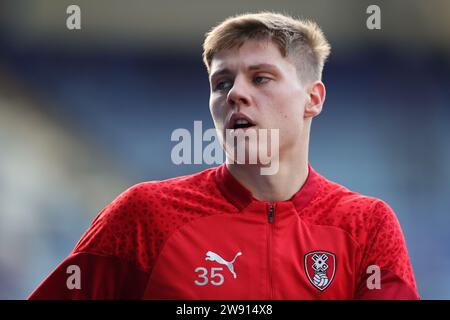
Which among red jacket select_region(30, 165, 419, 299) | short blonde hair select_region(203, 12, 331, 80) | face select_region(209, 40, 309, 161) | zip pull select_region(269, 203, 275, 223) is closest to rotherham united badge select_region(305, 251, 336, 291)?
red jacket select_region(30, 165, 419, 299)

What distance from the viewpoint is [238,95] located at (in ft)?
5.18

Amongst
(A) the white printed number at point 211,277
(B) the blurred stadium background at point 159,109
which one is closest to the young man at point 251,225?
(A) the white printed number at point 211,277

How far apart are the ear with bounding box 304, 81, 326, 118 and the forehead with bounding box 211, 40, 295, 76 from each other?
139 mm

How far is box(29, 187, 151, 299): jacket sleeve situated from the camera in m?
1.52

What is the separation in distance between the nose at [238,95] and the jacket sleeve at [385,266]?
0.47 meters

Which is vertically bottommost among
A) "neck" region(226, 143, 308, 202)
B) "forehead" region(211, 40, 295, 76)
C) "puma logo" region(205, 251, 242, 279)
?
"puma logo" region(205, 251, 242, 279)

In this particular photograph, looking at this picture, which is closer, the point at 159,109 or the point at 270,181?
the point at 270,181

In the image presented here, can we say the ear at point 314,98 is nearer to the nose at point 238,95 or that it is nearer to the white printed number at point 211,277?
the nose at point 238,95

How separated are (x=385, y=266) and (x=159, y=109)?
2.68m

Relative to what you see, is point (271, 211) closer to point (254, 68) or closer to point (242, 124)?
point (242, 124)

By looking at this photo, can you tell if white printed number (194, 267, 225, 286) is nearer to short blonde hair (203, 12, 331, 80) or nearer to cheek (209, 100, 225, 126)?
cheek (209, 100, 225, 126)

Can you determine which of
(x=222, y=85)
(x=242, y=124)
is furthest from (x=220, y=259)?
(x=222, y=85)

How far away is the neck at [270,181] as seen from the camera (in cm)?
167

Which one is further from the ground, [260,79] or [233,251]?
[260,79]
